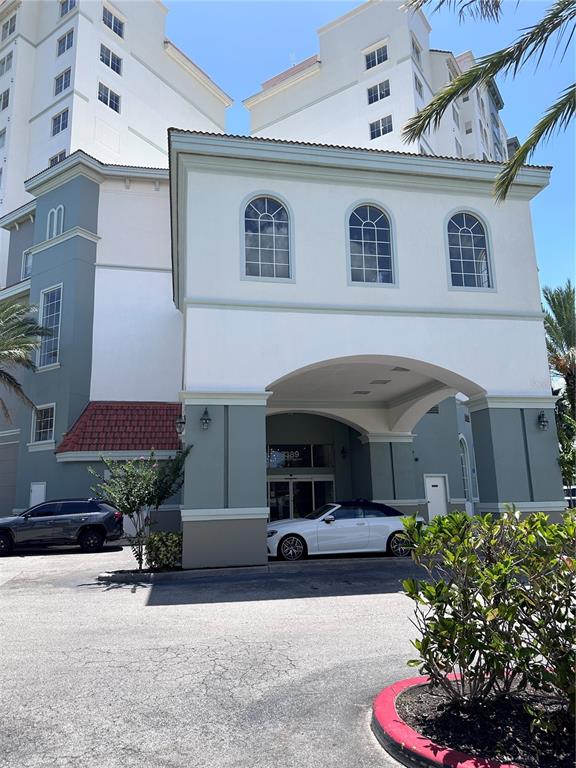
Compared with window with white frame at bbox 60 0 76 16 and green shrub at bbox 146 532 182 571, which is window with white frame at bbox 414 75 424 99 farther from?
green shrub at bbox 146 532 182 571

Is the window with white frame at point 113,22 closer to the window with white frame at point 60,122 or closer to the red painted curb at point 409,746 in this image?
the window with white frame at point 60,122

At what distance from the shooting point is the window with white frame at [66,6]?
33000 mm

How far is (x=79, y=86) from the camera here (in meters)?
31.6

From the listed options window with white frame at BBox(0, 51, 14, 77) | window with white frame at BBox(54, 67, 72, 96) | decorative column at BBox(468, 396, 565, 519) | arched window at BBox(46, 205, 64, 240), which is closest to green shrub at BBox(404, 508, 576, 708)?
decorative column at BBox(468, 396, 565, 519)

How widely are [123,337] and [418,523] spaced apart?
20.6m

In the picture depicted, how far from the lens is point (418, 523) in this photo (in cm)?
478

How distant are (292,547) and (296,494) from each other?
7.52 metres

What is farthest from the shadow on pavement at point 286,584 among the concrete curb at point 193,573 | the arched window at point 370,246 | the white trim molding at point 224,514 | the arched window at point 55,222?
the arched window at point 55,222

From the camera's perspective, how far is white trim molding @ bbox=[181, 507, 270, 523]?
11.6 meters

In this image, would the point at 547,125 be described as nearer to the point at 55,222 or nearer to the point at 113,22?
the point at 55,222

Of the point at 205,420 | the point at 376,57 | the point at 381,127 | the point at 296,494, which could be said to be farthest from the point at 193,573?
the point at 376,57

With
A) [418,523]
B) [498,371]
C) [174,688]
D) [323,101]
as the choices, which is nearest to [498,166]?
[498,371]

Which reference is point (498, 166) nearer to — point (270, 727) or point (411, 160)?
point (411, 160)

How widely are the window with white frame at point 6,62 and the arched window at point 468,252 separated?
1286 inches
